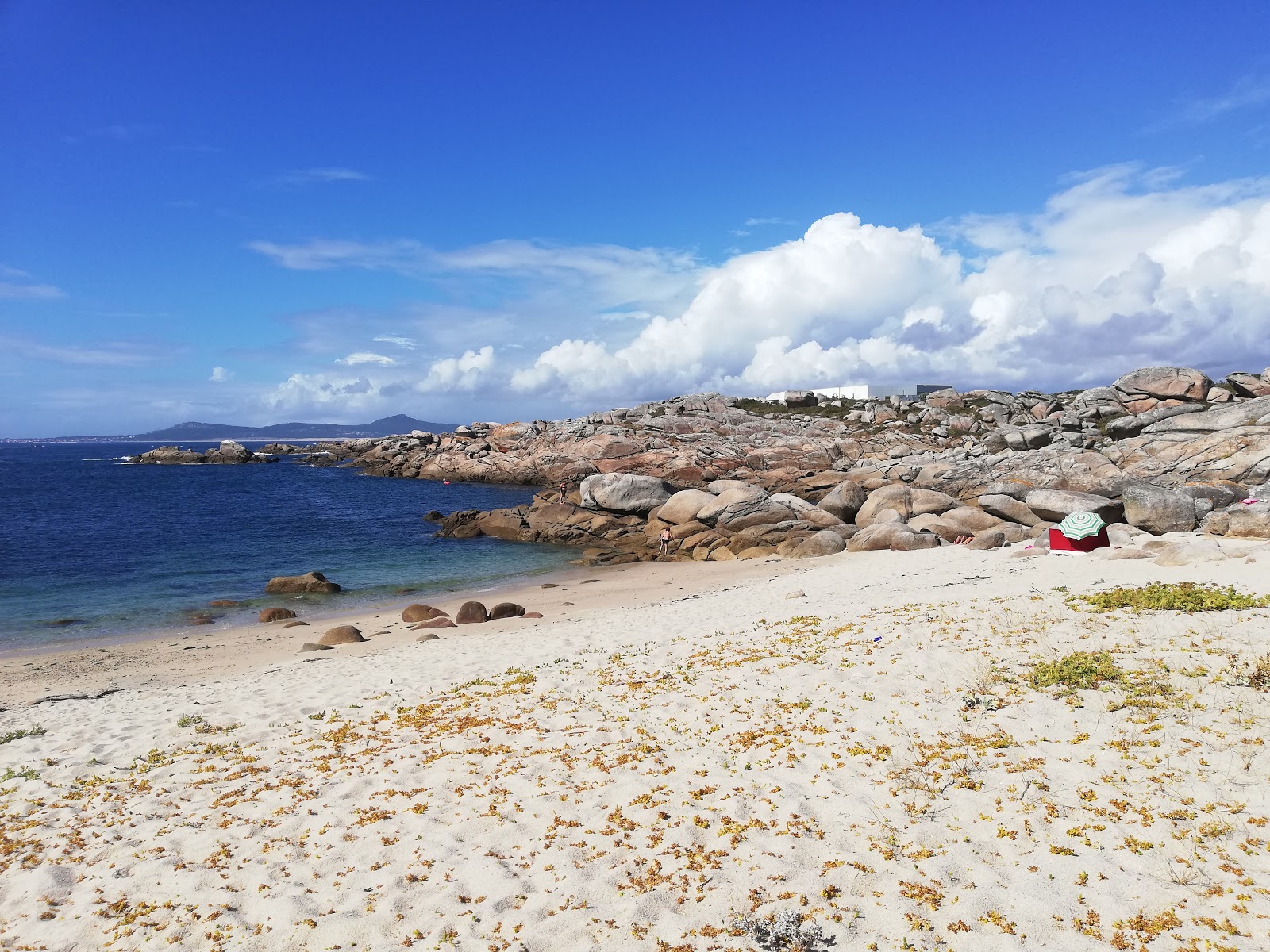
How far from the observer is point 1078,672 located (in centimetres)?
997

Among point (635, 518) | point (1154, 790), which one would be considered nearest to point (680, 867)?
point (1154, 790)

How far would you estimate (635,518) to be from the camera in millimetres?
44094

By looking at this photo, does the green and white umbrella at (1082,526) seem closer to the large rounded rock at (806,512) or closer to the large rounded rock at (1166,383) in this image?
the large rounded rock at (806,512)

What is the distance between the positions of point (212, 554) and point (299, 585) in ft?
41.2

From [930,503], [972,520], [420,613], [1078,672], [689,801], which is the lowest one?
[420,613]

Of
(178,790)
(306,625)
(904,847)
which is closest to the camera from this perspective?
(904,847)

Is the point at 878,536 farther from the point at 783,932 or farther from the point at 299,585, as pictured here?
the point at 783,932

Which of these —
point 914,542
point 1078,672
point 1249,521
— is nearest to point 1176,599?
point 1078,672

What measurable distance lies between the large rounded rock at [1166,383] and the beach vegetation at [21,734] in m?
60.7

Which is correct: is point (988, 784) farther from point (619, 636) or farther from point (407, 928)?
point (619, 636)

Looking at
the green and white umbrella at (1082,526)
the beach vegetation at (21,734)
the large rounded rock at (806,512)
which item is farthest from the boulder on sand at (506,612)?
the green and white umbrella at (1082,526)

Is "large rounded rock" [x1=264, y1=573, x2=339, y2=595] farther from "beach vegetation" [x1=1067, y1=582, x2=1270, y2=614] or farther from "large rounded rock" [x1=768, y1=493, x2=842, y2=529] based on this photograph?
"beach vegetation" [x1=1067, y1=582, x2=1270, y2=614]

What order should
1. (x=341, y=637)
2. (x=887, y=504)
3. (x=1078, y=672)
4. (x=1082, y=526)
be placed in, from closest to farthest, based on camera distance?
1. (x=1078, y=672)
2. (x=341, y=637)
3. (x=1082, y=526)
4. (x=887, y=504)

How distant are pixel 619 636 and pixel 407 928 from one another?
37.0ft
